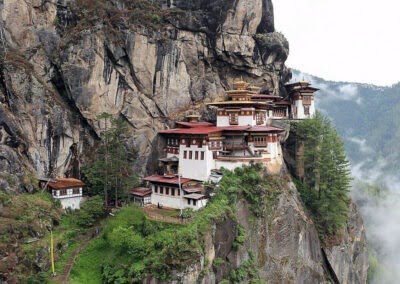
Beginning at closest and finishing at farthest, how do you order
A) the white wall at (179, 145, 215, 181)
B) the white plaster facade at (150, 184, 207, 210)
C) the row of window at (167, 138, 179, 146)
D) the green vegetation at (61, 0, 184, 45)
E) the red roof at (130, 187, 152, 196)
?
the white plaster facade at (150, 184, 207, 210) → the red roof at (130, 187, 152, 196) → the white wall at (179, 145, 215, 181) → the green vegetation at (61, 0, 184, 45) → the row of window at (167, 138, 179, 146)

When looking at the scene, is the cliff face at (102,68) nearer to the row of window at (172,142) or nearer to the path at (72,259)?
the row of window at (172,142)

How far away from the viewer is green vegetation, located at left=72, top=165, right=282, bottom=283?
30.1 m

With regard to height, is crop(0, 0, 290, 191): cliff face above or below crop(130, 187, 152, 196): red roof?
above

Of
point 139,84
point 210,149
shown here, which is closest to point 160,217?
point 210,149

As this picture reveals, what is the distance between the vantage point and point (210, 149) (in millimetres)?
43469

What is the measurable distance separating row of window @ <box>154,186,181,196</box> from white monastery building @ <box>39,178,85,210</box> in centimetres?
741

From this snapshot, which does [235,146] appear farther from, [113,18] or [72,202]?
[113,18]

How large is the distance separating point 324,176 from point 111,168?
2430 centimetres

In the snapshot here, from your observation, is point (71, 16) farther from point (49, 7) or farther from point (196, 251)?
point (196, 251)

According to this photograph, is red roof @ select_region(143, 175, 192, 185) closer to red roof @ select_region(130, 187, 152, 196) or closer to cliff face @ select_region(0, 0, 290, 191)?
red roof @ select_region(130, 187, 152, 196)

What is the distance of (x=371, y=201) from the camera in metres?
114

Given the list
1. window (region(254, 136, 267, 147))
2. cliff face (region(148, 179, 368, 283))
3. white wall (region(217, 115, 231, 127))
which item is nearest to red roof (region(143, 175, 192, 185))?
cliff face (region(148, 179, 368, 283))

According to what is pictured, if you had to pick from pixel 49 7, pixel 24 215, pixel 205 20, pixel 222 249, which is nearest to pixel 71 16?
pixel 49 7

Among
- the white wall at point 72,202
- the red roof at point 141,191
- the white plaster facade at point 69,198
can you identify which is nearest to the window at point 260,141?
the red roof at point 141,191
